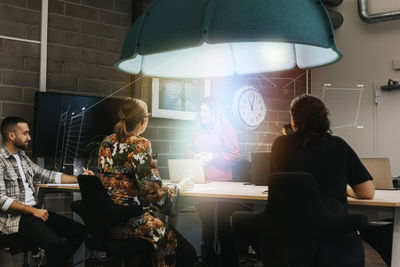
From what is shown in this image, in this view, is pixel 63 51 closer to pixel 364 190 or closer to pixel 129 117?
pixel 129 117

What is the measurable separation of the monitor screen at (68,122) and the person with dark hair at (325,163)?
2.42 m

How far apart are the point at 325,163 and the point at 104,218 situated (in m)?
1.16

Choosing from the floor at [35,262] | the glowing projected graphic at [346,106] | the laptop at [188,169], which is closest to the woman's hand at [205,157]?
the laptop at [188,169]

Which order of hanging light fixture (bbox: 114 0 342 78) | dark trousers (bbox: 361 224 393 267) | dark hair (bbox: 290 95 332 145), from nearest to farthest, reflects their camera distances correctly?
1. hanging light fixture (bbox: 114 0 342 78)
2. dark hair (bbox: 290 95 332 145)
3. dark trousers (bbox: 361 224 393 267)

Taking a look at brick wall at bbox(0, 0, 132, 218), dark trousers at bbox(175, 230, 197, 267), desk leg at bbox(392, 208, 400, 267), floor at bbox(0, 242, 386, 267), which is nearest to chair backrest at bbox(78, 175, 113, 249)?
dark trousers at bbox(175, 230, 197, 267)

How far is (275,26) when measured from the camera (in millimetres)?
1368

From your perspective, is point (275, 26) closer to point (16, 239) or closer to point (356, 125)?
point (16, 239)

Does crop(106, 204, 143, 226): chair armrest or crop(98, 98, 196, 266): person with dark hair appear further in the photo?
crop(98, 98, 196, 266): person with dark hair

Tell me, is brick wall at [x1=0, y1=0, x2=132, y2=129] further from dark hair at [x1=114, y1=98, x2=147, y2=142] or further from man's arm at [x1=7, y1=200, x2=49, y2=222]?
dark hair at [x1=114, y1=98, x2=147, y2=142]

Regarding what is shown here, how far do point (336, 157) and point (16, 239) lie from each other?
7.07 ft

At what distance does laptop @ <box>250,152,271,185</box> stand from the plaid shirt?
1.55 meters

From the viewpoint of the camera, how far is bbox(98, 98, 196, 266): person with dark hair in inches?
98.3

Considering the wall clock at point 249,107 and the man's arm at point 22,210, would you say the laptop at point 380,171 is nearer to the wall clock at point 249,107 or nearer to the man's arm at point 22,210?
the man's arm at point 22,210

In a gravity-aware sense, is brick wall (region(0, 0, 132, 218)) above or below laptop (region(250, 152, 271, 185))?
above
